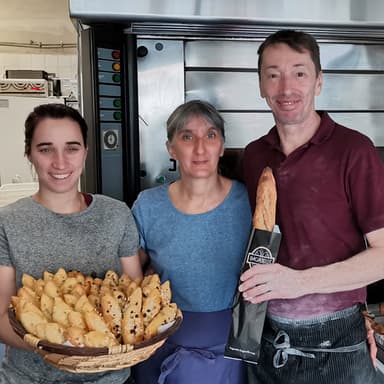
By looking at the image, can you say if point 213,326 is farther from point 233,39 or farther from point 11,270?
point 233,39

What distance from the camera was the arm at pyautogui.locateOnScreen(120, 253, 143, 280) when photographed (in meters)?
1.22

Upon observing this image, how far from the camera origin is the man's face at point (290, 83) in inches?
43.1

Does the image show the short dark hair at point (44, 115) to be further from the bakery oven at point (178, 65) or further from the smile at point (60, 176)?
the bakery oven at point (178, 65)

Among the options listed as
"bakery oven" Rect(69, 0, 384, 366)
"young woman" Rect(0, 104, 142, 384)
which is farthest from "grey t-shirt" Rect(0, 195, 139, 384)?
"bakery oven" Rect(69, 0, 384, 366)

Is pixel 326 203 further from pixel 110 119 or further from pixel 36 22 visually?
pixel 36 22

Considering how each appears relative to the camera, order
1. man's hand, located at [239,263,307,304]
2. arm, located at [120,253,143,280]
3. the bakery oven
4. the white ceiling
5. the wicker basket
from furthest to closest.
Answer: the white ceiling
the bakery oven
arm, located at [120,253,143,280]
man's hand, located at [239,263,307,304]
the wicker basket

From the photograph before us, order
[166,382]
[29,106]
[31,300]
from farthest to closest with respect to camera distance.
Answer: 1. [29,106]
2. [166,382]
3. [31,300]

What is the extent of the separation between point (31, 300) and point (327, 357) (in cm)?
73

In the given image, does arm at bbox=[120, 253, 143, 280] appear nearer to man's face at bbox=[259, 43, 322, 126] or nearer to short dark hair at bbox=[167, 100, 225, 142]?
short dark hair at bbox=[167, 100, 225, 142]

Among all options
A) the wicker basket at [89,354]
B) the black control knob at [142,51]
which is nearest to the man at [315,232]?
the wicker basket at [89,354]

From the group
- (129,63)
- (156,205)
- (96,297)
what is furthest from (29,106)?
(96,297)

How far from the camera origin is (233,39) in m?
1.74

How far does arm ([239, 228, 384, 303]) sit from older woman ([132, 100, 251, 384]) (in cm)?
25

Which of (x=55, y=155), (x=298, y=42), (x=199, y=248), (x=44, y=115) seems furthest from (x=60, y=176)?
(x=298, y=42)
